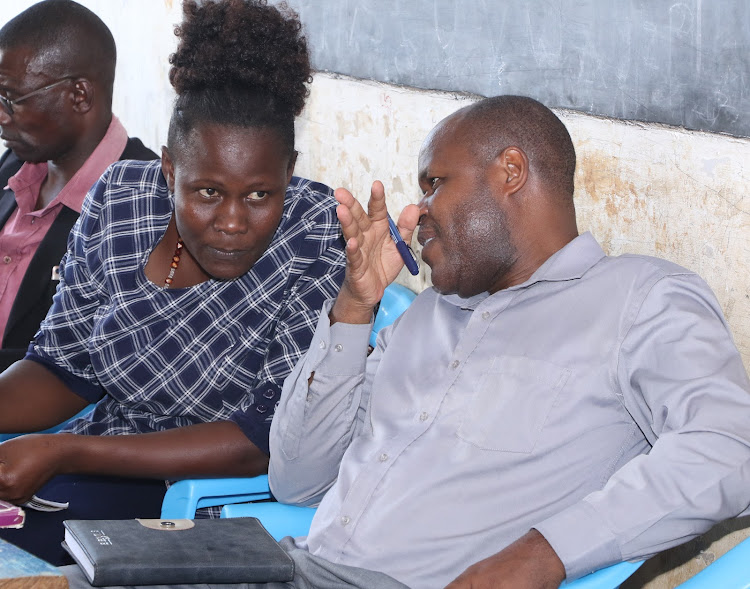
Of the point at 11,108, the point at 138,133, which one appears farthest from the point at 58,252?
the point at 138,133

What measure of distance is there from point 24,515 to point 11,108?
185 centimetres

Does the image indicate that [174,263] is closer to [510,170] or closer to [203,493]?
[203,493]

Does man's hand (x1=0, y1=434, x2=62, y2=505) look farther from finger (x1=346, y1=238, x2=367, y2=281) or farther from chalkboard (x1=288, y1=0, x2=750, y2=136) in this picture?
chalkboard (x1=288, y1=0, x2=750, y2=136)

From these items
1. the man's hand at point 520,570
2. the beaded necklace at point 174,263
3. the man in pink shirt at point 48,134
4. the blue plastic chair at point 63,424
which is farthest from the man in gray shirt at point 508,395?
the man in pink shirt at point 48,134

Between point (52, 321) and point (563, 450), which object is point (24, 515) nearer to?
point (52, 321)

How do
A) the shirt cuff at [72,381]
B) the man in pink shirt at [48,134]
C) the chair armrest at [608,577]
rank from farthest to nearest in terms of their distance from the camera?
the man in pink shirt at [48,134], the shirt cuff at [72,381], the chair armrest at [608,577]

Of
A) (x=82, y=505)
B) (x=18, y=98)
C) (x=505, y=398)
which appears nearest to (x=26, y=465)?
(x=82, y=505)

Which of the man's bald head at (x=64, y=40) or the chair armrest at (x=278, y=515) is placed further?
the man's bald head at (x=64, y=40)

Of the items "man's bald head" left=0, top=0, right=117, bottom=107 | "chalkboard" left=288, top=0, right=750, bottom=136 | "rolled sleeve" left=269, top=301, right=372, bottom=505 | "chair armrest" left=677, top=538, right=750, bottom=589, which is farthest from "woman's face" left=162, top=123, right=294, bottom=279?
"man's bald head" left=0, top=0, right=117, bottom=107

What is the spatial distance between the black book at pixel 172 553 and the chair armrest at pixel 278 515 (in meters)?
0.38

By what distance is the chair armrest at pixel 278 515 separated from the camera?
91.8 inches

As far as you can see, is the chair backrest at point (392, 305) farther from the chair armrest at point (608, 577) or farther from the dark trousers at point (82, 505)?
the chair armrest at point (608, 577)

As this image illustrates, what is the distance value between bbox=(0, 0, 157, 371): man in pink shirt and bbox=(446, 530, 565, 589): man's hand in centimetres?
226

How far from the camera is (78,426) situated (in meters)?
2.82
